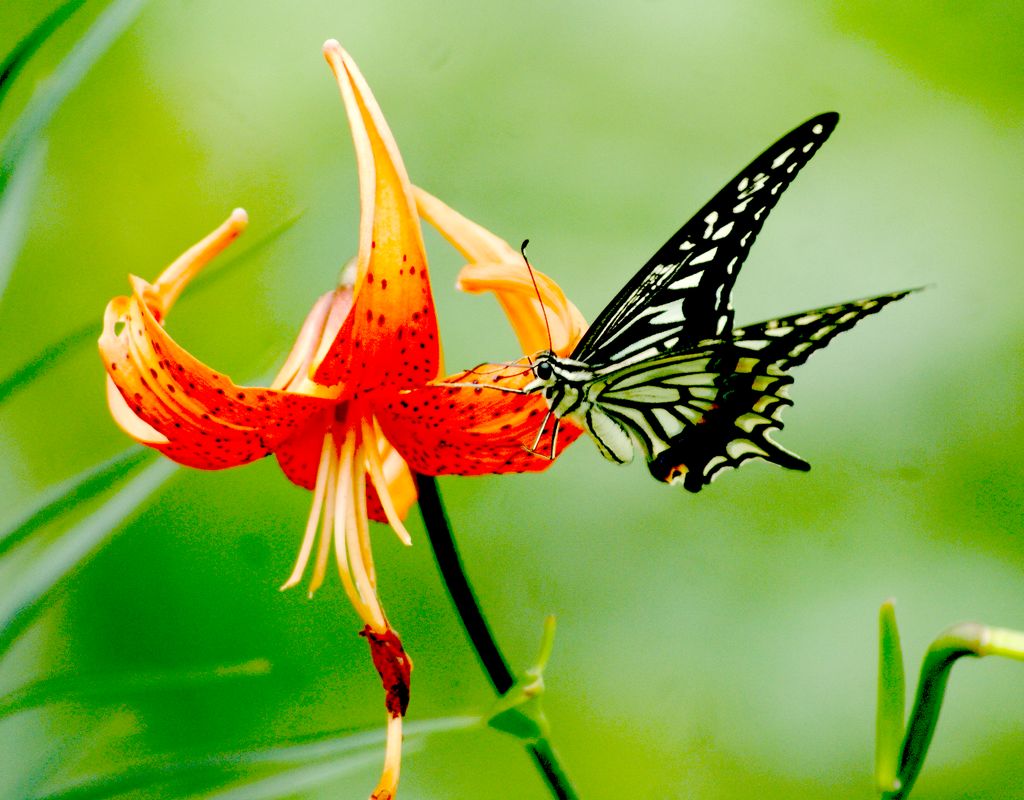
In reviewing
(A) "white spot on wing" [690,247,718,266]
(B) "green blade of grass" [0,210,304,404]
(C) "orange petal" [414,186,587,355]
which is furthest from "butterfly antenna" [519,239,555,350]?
(B) "green blade of grass" [0,210,304,404]

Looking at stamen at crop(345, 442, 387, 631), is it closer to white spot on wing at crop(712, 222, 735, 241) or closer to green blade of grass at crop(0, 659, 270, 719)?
green blade of grass at crop(0, 659, 270, 719)

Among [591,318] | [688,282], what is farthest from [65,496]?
[591,318]

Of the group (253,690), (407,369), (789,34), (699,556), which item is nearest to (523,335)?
(407,369)

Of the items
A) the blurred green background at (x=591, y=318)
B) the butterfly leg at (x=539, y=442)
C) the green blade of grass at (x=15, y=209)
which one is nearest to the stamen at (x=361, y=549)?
the butterfly leg at (x=539, y=442)

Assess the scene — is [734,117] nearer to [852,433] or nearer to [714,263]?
[852,433]

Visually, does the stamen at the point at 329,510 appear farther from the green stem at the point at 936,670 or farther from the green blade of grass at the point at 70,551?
the green stem at the point at 936,670
